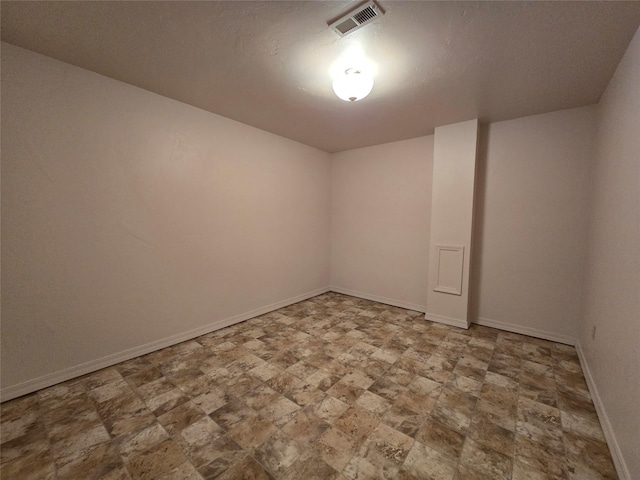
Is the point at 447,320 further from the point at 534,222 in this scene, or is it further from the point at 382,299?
the point at 534,222

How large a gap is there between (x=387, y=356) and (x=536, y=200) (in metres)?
2.46

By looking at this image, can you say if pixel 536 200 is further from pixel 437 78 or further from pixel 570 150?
pixel 437 78

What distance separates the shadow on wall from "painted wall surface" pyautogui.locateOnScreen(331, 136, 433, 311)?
594 mm

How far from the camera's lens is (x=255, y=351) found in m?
2.60

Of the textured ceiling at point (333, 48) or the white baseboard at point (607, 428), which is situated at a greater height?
the textured ceiling at point (333, 48)

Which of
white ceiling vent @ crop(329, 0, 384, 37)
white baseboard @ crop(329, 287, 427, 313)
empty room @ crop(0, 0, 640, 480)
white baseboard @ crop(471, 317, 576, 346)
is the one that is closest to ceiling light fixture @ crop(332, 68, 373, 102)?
empty room @ crop(0, 0, 640, 480)

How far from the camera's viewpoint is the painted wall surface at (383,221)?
374cm

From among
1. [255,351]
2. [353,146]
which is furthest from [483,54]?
[255,351]

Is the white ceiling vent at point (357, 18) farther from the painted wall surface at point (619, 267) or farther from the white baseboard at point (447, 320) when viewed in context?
the white baseboard at point (447, 320)

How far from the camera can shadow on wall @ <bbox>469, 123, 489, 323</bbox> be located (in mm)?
3199

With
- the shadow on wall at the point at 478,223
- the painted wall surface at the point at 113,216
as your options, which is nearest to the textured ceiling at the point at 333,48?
the painted wall surface at the point at 113,216

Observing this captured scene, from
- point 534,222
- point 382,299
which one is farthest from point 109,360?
point 534,222

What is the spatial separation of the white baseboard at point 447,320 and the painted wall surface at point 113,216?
2.37 metres

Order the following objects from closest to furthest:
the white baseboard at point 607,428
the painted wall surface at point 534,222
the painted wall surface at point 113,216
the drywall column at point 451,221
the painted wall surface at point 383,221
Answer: the white baseboard at point 607,428
the painted wall surface at point 113,216
the painted wall surface at point 534,222
the drywall column at point 451,221
the painted wall surface at point 383,221
